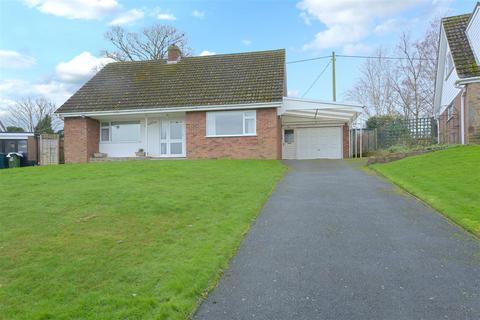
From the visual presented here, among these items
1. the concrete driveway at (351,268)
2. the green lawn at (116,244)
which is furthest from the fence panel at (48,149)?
the concrete driveway at (351,268)

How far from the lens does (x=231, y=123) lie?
2014 cm

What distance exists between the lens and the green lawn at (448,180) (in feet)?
23.8

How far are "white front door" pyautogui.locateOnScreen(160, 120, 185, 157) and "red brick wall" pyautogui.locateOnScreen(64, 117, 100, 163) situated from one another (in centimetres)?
391

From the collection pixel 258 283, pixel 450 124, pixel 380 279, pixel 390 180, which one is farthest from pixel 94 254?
pixel 450 124

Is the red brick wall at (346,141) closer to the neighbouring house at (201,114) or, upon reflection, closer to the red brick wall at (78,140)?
the neighbouring house at (201,114)

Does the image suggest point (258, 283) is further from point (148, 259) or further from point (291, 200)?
point (291, 200)

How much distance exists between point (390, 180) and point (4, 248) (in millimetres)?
9879

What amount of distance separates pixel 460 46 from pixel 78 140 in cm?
1956

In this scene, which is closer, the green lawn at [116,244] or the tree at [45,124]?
the green lawn at [116,244]

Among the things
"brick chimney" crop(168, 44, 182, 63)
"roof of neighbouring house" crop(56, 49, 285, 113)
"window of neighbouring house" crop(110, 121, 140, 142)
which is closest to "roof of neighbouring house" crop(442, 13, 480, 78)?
"roof of neighbouring house" crop(56, 49, 285, 113)

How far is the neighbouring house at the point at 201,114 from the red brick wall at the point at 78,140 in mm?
54

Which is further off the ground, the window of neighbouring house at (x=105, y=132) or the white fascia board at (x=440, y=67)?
the white fascia board at (x=440, y=67)

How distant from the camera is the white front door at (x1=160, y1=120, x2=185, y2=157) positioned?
21.6 meters

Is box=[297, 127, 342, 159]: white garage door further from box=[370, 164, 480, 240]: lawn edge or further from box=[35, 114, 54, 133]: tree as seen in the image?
box=[35, 114, 54, 133]: tree
